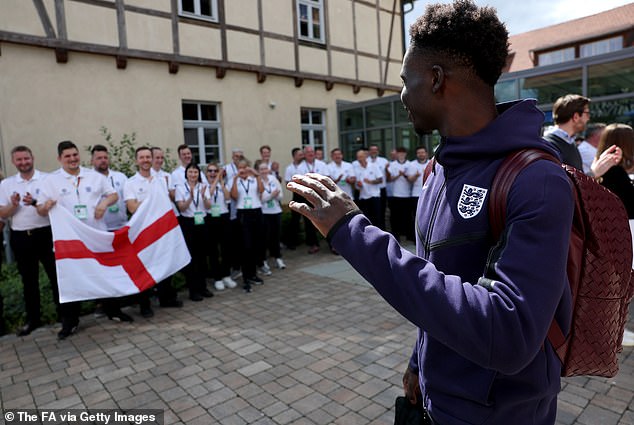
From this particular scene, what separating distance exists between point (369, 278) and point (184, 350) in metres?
3.86

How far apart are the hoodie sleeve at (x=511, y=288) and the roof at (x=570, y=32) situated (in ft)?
90.5

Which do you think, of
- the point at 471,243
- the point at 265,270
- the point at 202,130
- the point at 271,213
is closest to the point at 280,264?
the point at 265,270

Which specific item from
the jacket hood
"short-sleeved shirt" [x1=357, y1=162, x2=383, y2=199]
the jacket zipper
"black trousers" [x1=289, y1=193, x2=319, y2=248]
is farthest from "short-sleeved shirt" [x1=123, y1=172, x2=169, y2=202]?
the jacket hood

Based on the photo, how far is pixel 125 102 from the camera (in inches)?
395

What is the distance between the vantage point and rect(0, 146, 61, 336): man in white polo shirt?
5.11 metres

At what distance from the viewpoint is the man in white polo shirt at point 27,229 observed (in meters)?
5.11

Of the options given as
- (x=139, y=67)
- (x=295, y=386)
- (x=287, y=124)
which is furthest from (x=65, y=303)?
(x=287, y=124)

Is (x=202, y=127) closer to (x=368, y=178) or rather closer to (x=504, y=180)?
(x=368, y=178)

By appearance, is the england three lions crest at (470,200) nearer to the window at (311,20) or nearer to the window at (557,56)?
the window at (311,20)

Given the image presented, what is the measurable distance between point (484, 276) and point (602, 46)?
30856mm

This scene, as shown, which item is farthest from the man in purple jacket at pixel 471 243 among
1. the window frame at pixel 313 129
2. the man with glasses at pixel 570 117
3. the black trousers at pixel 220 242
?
the window frame at pixel 313 129

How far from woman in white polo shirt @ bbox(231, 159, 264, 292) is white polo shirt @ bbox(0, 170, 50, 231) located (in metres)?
2.67

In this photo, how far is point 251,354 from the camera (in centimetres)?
421

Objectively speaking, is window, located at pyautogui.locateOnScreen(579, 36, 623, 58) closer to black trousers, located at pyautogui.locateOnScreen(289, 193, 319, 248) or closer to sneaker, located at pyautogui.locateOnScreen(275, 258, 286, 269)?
black trousers, located at pyautogui.locateOnScreen(289, 193, 319, 248)
